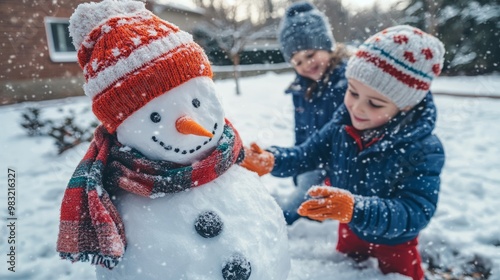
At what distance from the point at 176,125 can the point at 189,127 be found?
6cm

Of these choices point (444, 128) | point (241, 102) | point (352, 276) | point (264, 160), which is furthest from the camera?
point (241, 102)

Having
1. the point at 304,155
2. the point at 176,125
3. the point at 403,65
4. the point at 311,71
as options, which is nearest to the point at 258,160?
the point at 304,155

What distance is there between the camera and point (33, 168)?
10.7 feet

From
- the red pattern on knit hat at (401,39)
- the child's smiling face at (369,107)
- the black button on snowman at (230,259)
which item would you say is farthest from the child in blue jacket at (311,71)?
the black button on snowman at (230,259)

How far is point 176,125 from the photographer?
1.05 meters

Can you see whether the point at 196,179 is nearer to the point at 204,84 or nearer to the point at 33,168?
the point at 204,84

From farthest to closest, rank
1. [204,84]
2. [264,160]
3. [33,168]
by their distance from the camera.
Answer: [33,168] → [264,160] → [204,84]

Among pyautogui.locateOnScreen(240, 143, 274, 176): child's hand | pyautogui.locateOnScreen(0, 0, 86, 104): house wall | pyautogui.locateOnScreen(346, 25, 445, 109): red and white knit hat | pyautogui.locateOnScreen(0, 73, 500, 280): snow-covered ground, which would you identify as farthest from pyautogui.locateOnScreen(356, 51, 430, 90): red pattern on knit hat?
pyautogui.locateOnScreen(0, 0, 86, 104): house wall

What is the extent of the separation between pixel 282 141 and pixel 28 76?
3.20 m

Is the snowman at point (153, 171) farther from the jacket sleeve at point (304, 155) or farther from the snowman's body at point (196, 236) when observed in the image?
the jacket sleeve at point (304, 155)

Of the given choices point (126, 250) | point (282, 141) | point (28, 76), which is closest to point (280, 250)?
point (126, 250)

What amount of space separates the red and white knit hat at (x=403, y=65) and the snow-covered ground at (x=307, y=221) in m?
1.05

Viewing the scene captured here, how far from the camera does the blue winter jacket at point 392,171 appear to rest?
1.48 meters

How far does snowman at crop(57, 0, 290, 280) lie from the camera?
1025mm
